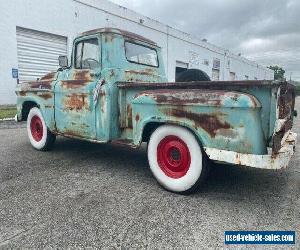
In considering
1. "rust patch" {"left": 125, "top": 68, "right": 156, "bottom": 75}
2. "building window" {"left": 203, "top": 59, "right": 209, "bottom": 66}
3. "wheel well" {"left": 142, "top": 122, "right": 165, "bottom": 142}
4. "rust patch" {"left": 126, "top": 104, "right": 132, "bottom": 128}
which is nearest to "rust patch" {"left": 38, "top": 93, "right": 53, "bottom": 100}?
"rust patch" {"left": 125, "top": 68, "right": 156, "bottom": 75}

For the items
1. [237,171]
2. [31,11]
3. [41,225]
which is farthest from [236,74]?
[41,225]

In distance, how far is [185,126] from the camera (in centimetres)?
342

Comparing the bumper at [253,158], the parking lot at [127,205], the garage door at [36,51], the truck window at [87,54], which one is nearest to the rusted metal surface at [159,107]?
the bumper at [253,158]

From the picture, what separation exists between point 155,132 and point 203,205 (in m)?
1.04

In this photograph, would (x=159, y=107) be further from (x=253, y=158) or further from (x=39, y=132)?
(x=39, y=132)

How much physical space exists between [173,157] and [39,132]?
3.31m

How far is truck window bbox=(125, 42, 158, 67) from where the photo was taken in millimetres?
4727

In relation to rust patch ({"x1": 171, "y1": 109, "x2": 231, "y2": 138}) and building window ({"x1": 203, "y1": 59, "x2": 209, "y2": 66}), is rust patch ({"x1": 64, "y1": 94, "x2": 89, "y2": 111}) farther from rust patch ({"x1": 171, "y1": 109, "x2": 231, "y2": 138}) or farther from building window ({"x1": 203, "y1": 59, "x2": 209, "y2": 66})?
building window ({"x1": 203, "y1": 59, "x2": 209, "y2": 66})

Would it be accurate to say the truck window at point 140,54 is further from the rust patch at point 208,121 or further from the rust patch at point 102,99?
the rust patch at point 208,121

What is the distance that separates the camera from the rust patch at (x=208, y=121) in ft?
10.3

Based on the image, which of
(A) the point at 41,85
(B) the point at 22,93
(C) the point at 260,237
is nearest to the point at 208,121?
(C) the point at 260,237

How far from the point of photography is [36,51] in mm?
13977

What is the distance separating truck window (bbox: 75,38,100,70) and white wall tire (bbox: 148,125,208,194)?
160cm

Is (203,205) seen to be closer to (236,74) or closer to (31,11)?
(31,11)
